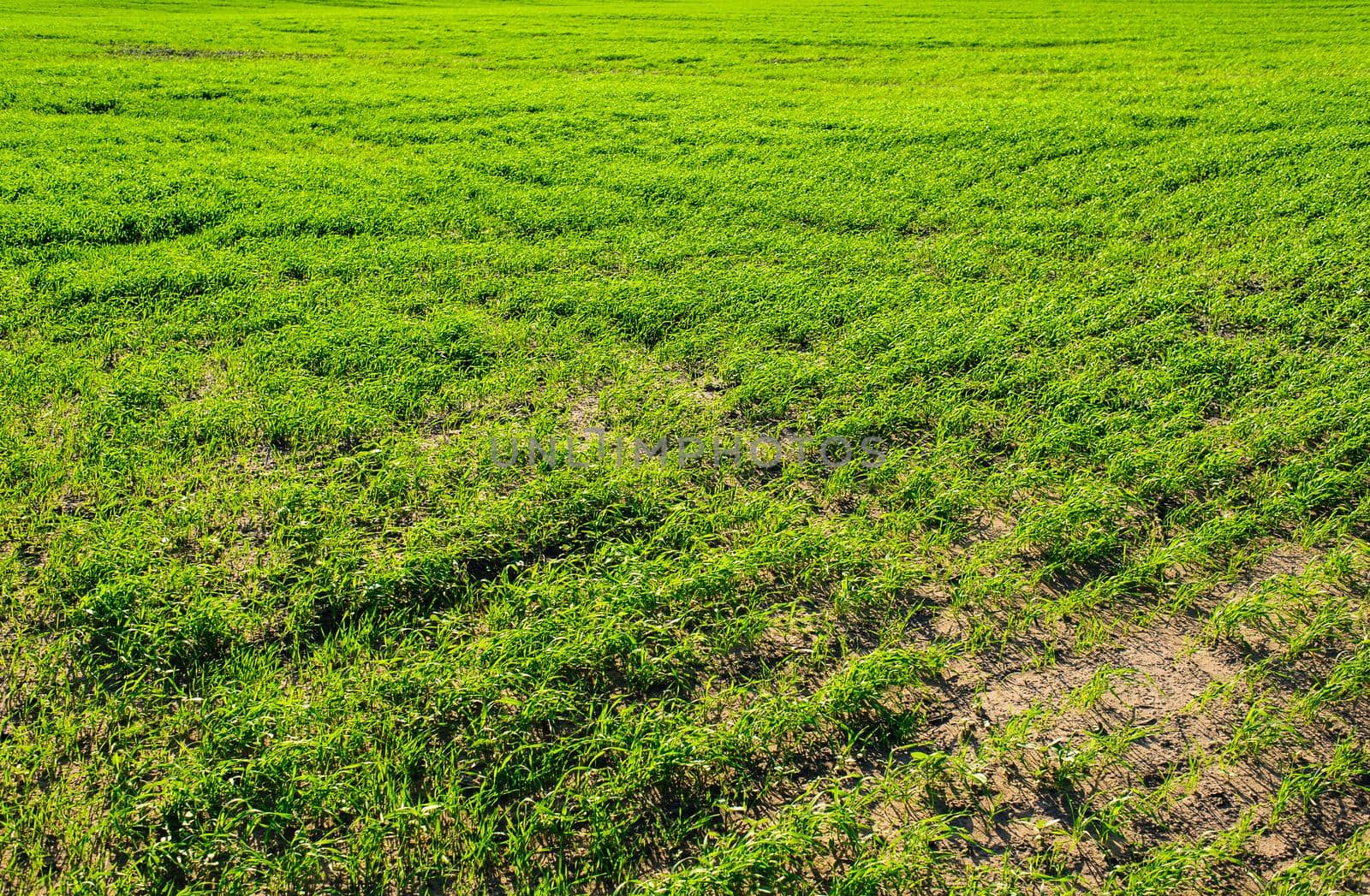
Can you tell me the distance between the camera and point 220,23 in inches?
1086

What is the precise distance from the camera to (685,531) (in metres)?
5.56

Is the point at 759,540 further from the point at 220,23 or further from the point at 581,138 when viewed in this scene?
the point at 220,23

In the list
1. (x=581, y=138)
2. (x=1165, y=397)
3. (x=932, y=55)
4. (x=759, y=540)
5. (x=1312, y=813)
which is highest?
(x=932, y=55)

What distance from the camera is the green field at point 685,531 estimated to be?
3729mm

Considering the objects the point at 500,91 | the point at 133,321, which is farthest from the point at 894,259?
the point at 500,91

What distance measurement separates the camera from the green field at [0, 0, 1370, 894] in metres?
3.73

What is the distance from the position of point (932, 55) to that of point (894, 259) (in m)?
17.4

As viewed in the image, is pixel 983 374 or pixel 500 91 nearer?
pixel 983 374

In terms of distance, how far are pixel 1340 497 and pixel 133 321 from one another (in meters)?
10.5

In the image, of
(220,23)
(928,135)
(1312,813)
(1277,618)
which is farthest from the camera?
(220,23)

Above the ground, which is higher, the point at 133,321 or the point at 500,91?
the point at 500,91

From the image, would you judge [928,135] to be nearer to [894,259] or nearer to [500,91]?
[894,259]

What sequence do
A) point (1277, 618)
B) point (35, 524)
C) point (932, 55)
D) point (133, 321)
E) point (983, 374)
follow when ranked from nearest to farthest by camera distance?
point (1277, 618), point (35, 524), point (983, 374), point (133, 321), point (932, 55)

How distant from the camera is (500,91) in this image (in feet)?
63.5
